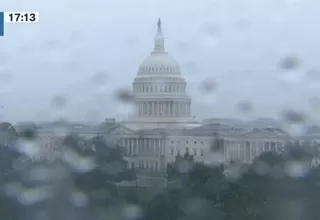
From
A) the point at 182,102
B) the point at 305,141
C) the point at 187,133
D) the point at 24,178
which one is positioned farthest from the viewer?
the point at 182,102

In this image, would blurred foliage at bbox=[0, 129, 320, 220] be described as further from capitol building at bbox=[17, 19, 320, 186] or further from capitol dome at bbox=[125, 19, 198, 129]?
capitol dome at bbox=[125, 19, 198, 129]

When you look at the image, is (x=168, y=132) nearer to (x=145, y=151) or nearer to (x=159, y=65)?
(x=145, y=151)

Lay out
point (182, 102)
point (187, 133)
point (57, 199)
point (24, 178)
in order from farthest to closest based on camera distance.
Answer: point (182, 102), point (187, 133), point (24, 178), point (57, 199)

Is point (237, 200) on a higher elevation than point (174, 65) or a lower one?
lower

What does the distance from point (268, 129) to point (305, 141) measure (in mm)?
1841

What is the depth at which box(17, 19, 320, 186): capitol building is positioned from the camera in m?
16.4

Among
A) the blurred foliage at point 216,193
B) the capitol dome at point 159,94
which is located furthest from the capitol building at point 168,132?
the blurred foliage at point 216,193

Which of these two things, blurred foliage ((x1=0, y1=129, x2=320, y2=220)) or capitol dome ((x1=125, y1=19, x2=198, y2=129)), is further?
capitol dome ((x1=125, y1=19, x2=198, y2=129))

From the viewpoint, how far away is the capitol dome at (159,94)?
24.4 m

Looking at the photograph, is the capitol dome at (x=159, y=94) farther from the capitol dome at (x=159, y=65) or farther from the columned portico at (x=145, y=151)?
the columned portico at (x=145, y=151)

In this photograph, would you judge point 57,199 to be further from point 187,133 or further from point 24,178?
point 187,133

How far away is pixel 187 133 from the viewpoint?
21922mm

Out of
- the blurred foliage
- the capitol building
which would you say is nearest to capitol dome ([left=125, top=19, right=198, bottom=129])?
the capitol building

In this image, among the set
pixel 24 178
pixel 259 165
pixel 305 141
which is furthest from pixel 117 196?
pixel 305 141
